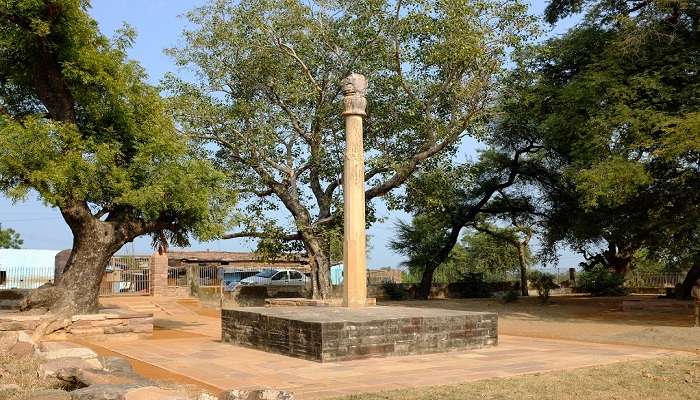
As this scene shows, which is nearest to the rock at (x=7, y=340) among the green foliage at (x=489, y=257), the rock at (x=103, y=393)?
the rock at (x=103, y=393)

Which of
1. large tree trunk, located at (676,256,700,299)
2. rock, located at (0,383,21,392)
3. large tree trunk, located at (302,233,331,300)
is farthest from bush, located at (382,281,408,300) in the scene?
rock, located at (0,383,21,392)

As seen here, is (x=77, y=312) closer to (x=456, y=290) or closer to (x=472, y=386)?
(x=472, y=386)

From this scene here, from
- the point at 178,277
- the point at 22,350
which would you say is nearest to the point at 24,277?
the point at 178,277

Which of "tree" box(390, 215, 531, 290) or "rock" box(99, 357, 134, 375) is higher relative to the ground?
"tree" box(390, 215, 531, 290)

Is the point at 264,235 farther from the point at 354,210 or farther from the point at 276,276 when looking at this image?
the point at 276,276

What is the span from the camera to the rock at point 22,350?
10550mm

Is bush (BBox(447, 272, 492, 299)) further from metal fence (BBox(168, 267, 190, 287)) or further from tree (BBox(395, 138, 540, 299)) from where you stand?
metal fence (BBox(168, 267, 190, 287))

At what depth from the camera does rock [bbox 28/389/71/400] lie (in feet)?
22.9

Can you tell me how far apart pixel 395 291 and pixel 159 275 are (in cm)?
1012

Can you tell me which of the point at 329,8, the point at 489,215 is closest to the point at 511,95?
the point at 329,8

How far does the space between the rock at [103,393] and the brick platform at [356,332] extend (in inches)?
170

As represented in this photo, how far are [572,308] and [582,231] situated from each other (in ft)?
9.09

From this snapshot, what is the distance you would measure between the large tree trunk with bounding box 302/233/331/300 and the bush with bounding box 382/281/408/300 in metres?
8.87

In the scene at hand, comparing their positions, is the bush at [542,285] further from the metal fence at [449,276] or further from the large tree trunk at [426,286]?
the large tree trunk at [426,286]
